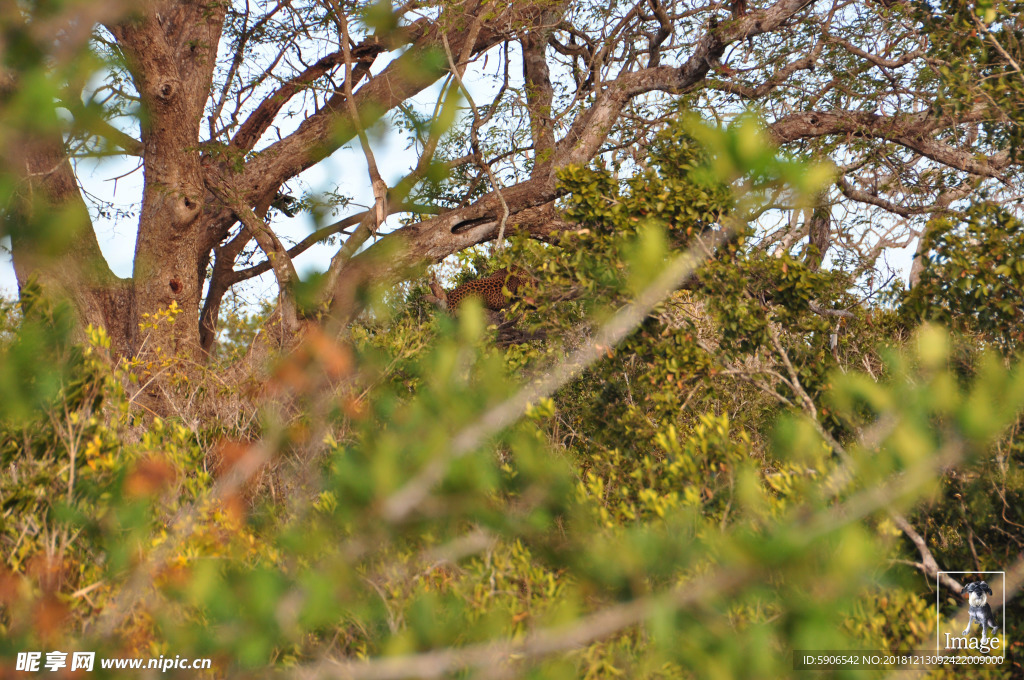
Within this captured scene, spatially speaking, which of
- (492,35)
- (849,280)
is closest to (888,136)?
(849,280)

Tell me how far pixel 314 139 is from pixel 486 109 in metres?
1.94

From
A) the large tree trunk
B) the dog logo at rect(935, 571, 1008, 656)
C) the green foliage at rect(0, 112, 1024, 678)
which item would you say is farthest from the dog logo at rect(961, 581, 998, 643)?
the large tree trunk

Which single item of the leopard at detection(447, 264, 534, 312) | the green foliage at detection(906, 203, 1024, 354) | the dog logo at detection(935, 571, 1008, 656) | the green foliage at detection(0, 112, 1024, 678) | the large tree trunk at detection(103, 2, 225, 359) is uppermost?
the large tree trunk at detection(103, 2, 225, 359)

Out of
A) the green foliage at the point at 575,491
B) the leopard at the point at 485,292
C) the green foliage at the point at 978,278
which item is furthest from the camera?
the leopard at the point at 485,292

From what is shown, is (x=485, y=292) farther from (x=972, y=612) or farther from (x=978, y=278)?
(x=972, y=612)

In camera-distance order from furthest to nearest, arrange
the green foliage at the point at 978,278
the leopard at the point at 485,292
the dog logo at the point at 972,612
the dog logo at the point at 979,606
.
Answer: the leopard at the point at 485,292
the green foliage at the point at 978,278
the dog logo at the point at 979,606
the dog logo at the point at 972,612

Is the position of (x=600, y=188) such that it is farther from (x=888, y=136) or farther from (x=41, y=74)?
(x=888, y=136)

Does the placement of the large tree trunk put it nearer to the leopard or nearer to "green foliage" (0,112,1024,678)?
the leopard

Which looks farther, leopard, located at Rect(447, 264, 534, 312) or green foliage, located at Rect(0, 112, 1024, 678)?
leopard, located at Rect(447, 264, 534, 312)

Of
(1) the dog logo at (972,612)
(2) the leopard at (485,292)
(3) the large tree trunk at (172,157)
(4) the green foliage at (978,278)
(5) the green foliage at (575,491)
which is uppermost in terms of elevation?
(3) the large tree trunk at (172,157)

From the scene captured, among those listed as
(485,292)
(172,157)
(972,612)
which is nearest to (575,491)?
(972,612)

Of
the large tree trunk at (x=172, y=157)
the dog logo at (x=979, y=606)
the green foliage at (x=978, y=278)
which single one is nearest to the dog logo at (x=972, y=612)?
the dog logo at (x=979, y=606)

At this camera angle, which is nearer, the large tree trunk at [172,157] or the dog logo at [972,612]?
the dog logo at [972,612]

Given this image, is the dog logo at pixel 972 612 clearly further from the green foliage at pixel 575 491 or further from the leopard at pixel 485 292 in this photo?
the leopard at pixel 485 292
